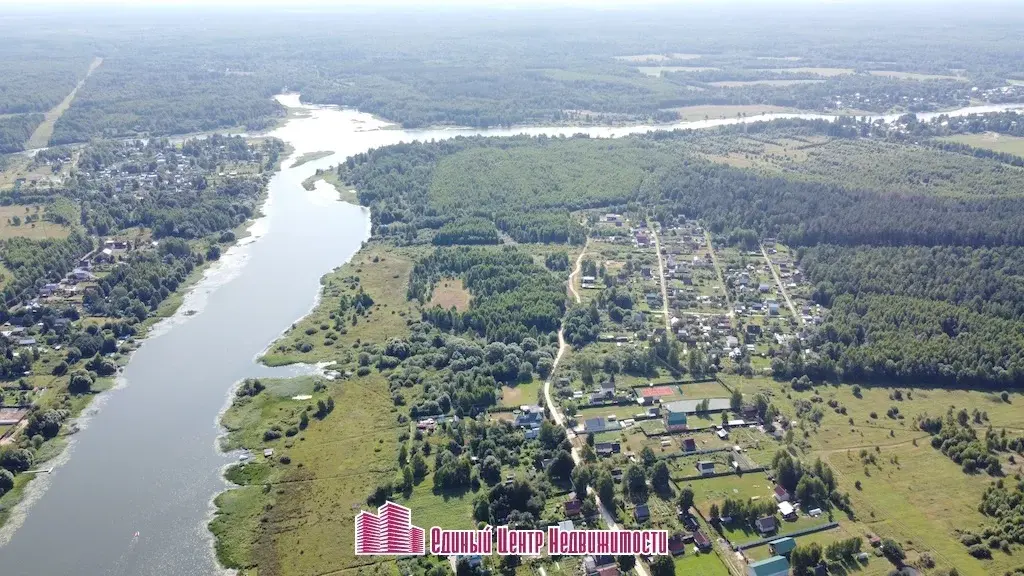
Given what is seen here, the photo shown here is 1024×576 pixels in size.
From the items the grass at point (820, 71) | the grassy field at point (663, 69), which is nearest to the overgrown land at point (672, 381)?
the grassy field at point (663, 69)

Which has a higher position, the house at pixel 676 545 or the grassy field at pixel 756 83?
the grassy field at pixel 756 83

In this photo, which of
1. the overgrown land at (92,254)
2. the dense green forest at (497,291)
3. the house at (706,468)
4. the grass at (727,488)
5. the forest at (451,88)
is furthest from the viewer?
the forest at (451,88)

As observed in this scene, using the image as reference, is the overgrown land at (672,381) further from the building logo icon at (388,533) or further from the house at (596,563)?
the house at (596,563)

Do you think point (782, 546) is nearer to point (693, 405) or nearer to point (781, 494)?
point (781, 494)

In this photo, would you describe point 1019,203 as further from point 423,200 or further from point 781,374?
point 423,200

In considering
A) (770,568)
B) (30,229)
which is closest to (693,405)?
(770,568)

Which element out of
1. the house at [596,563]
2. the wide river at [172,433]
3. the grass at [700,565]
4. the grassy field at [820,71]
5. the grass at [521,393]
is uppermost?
the grassy field at [820,71]

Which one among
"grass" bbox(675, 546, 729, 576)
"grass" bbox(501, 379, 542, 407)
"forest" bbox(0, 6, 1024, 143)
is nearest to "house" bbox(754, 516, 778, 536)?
"grass" bbox(675, 546, 729, 576)
